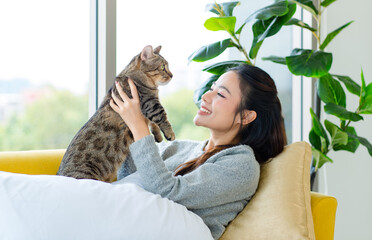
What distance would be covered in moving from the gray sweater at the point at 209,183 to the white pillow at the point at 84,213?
→ 88mm

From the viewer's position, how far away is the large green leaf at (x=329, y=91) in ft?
7.77

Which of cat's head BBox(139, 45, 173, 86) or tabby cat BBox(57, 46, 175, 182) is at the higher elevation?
cat's head BBox(139, 45, 173, 86)

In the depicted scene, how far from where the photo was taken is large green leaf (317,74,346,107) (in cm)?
237

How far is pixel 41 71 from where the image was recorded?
7.11 ft

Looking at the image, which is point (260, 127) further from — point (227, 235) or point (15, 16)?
point (15, 16)

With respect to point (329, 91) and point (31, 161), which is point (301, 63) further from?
point (31, 161)

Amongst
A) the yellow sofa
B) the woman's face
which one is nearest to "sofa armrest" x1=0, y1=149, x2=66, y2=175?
the yellow sofa

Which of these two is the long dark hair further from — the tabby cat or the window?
the window

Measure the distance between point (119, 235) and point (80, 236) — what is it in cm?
10

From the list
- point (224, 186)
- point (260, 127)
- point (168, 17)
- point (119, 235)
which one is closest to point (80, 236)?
point (119, 235)

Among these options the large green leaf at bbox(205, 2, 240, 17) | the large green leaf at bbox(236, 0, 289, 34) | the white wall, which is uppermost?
the large green leaf at bbox(205, 2, 240, 17)

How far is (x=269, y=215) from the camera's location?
4.20ft

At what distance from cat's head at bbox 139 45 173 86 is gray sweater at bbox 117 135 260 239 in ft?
Answer: 1.34

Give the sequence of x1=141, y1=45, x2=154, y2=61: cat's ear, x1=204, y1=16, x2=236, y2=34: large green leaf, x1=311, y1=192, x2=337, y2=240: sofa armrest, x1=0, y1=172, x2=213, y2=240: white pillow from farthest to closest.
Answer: x1=204, y1=16, x2=236, y2=34: large green leaf
x1=141, y1=45, x2=154, y2=61: cat's ear
x1=311, y1=192, x2=337, y2=240: sofa armrest
x1=0, y1=172, x2=213, y2=240: white pillow
